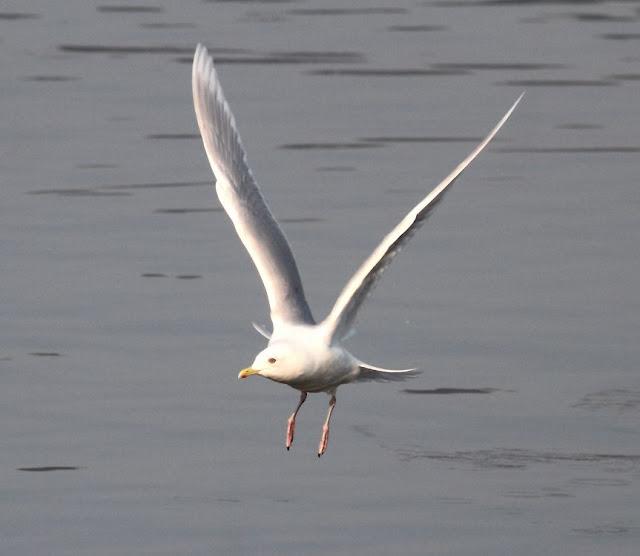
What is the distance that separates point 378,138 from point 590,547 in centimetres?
906

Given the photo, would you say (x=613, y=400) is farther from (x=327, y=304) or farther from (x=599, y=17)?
(x=599, y=17)

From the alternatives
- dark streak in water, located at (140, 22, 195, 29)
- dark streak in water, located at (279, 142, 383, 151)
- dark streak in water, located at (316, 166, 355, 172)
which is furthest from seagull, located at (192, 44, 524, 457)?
dark streak in water, located at (140, 22, 195, 29)

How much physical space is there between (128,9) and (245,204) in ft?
54.2

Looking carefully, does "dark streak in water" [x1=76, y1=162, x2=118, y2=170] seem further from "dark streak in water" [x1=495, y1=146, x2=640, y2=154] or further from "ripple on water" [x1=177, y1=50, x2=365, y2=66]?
"ripple on water" [x1=177, y1=50, x2=365, y2=66]

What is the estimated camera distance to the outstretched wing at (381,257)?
766 cm

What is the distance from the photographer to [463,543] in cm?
850

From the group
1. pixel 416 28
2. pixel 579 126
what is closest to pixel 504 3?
pixel 416 28

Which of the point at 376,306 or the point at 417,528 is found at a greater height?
the point at 376,306

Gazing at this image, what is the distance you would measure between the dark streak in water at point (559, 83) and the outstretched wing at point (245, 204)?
10289mm

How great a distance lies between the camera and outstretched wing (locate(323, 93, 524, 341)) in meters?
7.66

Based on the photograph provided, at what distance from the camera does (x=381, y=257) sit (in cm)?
791

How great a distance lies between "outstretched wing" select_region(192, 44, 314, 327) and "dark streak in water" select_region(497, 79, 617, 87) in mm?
10289

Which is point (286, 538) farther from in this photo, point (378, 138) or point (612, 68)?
point (612, 68)

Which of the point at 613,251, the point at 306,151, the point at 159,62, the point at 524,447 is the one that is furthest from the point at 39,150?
the point at 524,447
